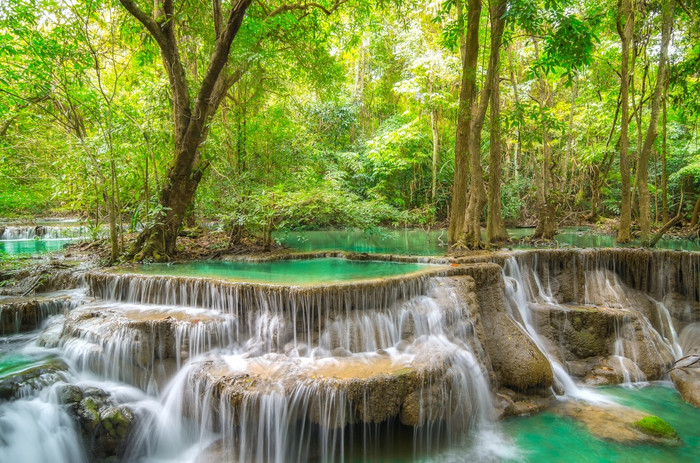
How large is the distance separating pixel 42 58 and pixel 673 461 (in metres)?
11.4

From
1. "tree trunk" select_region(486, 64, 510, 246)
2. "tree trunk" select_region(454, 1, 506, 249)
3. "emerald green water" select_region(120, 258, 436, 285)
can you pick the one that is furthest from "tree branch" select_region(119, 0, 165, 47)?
"tree trunk" select_region(486, 64, 510, 246)

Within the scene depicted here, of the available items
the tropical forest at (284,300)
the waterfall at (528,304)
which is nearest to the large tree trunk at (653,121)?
the tropical forest at (284,300)

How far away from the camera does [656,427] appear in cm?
491

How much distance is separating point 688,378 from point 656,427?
207 centimetres

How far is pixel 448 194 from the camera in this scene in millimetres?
21359

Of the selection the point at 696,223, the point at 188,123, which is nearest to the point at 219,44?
the point at 188,123

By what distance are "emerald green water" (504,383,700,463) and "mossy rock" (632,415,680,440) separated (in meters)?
0.14

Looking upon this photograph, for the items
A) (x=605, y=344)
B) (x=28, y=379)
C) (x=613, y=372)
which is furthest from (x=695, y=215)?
(x=28, y=379)

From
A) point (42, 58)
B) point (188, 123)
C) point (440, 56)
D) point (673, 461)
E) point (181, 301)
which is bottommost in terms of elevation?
point (673, 461)

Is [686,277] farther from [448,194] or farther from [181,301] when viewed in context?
[448,194]

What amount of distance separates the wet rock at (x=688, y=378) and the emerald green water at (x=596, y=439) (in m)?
0.14

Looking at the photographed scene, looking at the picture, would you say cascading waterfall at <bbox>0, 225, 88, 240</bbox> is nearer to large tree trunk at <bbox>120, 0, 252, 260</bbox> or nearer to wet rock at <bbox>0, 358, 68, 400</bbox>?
large tree trunk at <bbox>120, 0, 252, 260</bbox>

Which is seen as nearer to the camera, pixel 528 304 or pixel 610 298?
pixel 528 304

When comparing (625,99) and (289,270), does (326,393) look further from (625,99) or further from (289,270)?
(625,99)
